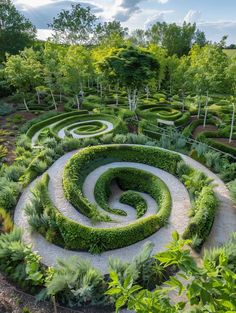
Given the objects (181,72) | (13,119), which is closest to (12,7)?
(13,119)

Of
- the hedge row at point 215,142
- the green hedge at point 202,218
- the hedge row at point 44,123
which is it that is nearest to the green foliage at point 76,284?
the green hedge at point 202,218

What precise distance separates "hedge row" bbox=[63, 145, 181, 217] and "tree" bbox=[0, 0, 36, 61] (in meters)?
42.9

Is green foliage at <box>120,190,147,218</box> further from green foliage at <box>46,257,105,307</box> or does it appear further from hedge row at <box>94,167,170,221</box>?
green foliage at <box>46,257,105,307</box>

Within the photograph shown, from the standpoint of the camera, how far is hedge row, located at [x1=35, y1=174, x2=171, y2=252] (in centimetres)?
1345

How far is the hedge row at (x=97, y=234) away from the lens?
529 inches

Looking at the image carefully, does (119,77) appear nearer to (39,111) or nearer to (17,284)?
(39,111)

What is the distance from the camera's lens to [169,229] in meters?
14.7

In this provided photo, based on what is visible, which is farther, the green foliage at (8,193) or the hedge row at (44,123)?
the hedge row at (44,123)

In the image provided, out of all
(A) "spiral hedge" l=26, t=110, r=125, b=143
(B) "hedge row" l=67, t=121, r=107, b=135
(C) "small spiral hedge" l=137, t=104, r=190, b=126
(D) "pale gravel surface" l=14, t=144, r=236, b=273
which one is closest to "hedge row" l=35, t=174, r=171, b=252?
(D) "pale gravel surface" l=14, t=144, r=236, b=273

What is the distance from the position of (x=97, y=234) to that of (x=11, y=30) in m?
54.8

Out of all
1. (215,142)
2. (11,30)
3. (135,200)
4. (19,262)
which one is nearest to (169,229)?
(135,200)

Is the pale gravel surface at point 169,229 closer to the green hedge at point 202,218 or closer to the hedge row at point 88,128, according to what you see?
the green hedge at point 202,218

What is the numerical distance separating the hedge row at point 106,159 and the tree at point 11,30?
4285 cm

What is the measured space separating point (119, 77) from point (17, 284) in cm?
2510
